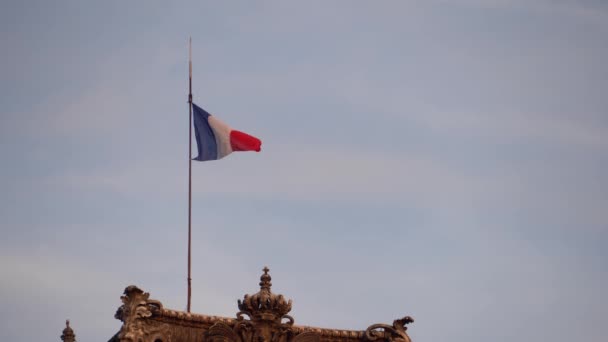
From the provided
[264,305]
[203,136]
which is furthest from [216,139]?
[264,305]

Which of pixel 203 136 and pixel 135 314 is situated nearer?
pixel 135 314

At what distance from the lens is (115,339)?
5903 centimetres

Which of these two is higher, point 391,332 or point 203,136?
point 203,136

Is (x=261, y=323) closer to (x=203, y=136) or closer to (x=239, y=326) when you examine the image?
(x=239, y=326)

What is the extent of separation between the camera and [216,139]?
66.3m

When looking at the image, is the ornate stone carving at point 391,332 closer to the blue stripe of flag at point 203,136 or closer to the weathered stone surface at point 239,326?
the weathered stone surface at point 239,326

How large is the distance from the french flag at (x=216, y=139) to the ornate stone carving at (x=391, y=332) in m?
9.21

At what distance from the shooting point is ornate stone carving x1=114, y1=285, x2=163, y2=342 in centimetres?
5819

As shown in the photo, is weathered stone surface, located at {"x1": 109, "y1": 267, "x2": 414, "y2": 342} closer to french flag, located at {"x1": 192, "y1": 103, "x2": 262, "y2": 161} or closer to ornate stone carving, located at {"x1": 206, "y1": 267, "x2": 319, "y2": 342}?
ornate stone carving, located at {"x1": 206, "y1": 267, "x2": 319, "y2": 342}

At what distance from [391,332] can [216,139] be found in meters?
10.7

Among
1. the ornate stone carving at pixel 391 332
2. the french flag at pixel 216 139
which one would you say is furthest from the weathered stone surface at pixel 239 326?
the french flag at pixel 216 139

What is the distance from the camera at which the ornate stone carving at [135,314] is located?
5819 cm

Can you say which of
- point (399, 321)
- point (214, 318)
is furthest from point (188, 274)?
point (399, 321)

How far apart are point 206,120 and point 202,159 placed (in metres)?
1.53
